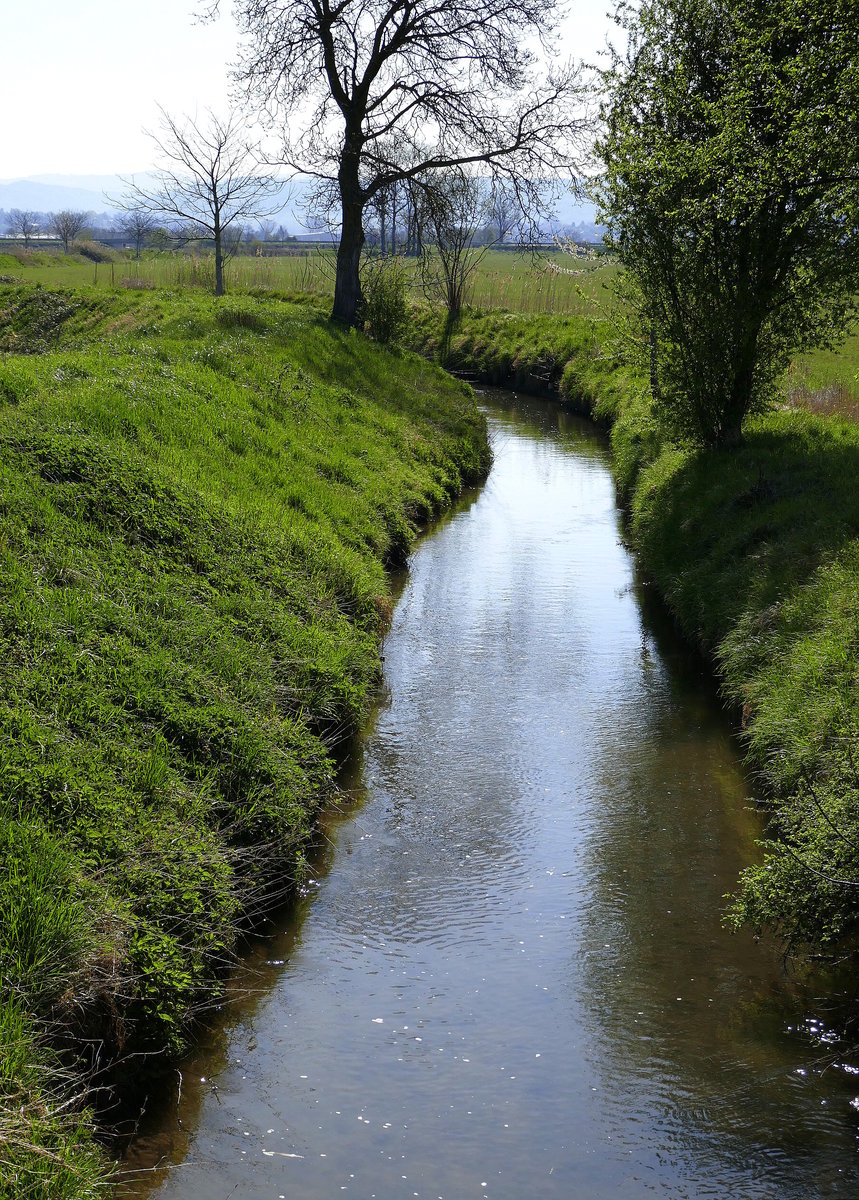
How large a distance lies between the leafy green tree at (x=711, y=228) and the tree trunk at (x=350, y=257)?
8.90 meters

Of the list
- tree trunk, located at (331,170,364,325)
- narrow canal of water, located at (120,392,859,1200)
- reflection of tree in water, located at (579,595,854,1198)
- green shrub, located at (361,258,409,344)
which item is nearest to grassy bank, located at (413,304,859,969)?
reflection of tree in water, located at (579,595,854,1198)

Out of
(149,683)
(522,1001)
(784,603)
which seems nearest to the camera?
(522,1001)

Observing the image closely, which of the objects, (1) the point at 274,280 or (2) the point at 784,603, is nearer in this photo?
(2) the point at 784,603

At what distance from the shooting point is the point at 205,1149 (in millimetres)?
4406

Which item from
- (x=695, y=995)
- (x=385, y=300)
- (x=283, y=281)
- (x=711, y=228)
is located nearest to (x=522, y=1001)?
(x=695, y=995)

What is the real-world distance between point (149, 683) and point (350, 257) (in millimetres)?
19411

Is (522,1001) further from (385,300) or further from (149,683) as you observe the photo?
(385,300)

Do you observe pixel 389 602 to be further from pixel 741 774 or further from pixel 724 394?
pixel 724 394

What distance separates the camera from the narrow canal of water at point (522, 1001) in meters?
4.43

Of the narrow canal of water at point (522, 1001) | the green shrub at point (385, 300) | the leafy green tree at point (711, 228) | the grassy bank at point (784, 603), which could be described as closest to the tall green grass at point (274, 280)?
the green shrub at point (385, 300)

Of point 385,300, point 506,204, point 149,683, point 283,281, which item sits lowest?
point 149,683

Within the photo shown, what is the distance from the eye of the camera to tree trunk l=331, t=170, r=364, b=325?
23.2m

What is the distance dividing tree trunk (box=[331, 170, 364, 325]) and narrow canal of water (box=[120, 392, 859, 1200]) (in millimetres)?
16420

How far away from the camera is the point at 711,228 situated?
13.8 m
